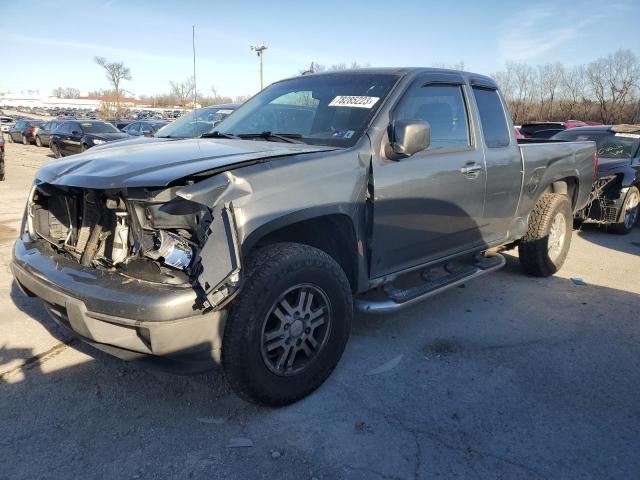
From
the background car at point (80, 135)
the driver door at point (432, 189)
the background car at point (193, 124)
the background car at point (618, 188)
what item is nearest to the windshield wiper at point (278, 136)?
the driver door at point (432, 189)

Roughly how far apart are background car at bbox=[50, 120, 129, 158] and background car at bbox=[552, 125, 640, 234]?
48.1 feet

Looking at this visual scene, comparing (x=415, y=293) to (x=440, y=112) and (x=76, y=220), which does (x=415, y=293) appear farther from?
(x=76, y=220)

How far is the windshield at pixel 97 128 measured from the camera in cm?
1832

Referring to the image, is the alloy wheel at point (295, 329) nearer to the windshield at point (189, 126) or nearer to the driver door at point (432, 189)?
the driver door at point (432, 189)

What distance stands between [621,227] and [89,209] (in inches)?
305

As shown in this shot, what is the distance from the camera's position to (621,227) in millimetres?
7742

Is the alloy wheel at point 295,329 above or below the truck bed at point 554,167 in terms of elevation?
below

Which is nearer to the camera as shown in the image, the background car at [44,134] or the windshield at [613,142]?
the windshield at [613,142]

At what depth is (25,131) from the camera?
2962 cm

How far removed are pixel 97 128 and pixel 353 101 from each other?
17.8 meters

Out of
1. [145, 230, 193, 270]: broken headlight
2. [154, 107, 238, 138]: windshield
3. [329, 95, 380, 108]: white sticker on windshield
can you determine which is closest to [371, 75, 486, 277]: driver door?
[329, 95, 380, 108]: white sticker on windshield

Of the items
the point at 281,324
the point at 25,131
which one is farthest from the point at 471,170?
the point at 25,131

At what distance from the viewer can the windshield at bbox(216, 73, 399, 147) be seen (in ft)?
10.9

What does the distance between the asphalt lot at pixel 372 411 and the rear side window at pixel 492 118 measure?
1544mm
